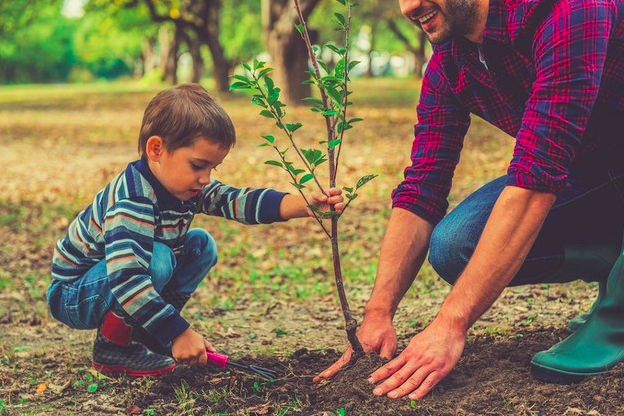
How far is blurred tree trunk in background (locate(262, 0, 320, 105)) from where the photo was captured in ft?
55.1

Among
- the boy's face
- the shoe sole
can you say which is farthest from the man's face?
the shoe sole

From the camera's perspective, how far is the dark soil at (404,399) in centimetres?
280

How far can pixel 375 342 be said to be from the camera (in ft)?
10.5

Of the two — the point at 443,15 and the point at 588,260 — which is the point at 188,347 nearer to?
the point at 443,15

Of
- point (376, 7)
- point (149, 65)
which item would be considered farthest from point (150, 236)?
point (149, 65)

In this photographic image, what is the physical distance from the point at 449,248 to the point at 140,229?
117cm

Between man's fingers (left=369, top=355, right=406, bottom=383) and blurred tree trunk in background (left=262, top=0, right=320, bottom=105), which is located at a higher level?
blurred tree trunk in background (left=262, top=0, right=320, bottom=105)

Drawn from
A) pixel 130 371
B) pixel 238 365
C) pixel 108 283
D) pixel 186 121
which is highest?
pixel 186 121

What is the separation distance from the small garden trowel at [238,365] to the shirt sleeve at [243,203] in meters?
0.55

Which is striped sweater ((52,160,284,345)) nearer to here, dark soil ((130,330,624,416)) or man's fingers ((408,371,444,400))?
dark soil ((130,330,624,416))

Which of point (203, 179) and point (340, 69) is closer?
point (340, 69)

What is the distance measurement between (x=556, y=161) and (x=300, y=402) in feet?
3.90

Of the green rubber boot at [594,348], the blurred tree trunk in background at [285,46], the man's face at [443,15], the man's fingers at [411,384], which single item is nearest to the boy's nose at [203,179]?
the man's face at [443,15]

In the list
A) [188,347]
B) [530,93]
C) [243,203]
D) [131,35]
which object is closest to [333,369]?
[188,347]
